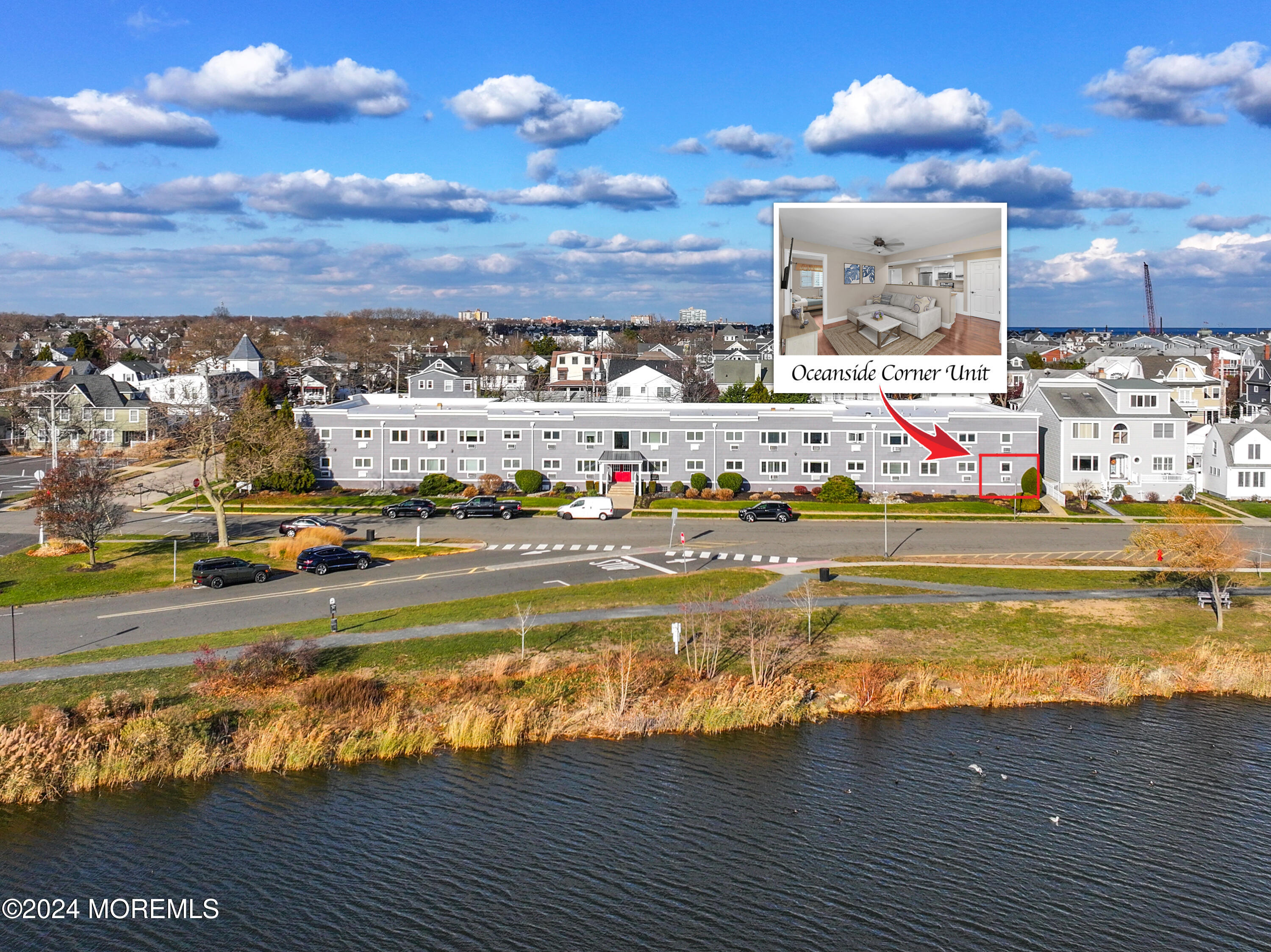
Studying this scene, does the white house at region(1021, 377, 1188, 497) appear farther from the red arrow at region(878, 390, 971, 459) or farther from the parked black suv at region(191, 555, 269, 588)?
the parked black suv at region(191, 555, 269, 588)

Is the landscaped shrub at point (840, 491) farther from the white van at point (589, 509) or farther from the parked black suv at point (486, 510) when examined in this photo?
the parked black suv at point (486, 510)

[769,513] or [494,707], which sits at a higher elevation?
[769,513]

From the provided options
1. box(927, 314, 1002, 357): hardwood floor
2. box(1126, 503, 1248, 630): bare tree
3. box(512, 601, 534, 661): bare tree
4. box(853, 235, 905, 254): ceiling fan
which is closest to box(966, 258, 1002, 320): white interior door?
box(927, 314, 1002, 357): hardwood floor

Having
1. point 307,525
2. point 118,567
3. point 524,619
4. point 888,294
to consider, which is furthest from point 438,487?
point 888,294

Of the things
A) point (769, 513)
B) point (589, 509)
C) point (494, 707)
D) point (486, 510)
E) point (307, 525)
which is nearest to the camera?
point (494, 707)

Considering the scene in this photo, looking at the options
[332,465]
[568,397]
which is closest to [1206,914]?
[332,465]

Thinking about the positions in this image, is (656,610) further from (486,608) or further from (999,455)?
(999,455)

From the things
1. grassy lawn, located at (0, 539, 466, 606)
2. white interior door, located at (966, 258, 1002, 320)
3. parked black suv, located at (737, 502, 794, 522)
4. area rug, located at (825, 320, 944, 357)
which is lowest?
grassy lawn, located at (0, 539, 466, 606)
